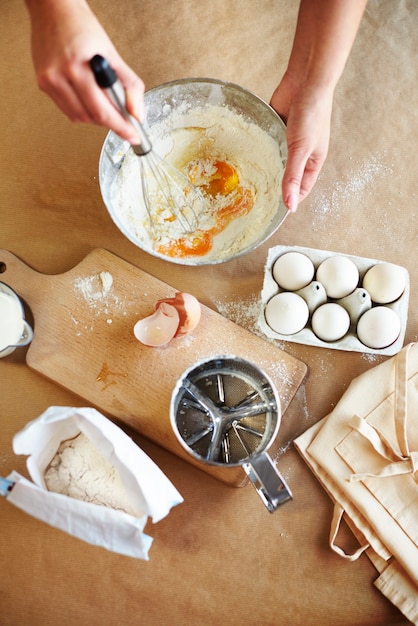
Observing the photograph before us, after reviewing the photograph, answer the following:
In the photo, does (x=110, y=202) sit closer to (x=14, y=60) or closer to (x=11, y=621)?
(x=14, y=60)

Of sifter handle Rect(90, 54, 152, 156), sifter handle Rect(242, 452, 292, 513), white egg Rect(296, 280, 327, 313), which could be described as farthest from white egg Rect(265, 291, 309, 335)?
sifter handle Rect(90, 54, 152, 156)

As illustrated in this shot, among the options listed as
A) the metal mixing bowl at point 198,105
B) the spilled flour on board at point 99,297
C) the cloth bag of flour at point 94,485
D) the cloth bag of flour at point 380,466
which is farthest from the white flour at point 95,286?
the cloth bag of flour at point 380,466

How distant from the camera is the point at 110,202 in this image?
0.86 metres

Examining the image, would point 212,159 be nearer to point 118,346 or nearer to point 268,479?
point 118,346

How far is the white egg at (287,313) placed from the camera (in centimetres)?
85

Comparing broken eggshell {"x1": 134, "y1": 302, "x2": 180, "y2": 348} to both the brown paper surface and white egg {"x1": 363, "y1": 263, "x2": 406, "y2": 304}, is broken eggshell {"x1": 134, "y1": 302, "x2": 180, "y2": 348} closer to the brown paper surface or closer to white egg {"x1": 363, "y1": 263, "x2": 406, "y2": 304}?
the brown paper surface

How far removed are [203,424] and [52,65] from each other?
0.57 meters

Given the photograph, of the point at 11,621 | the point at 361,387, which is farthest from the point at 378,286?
the point at 11,621

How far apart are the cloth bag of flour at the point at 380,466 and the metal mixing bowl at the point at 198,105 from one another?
0.32 m

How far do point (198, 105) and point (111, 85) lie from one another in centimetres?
39

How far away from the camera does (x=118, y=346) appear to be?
884 millimetres

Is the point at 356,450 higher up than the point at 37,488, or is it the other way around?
the point at 37,488

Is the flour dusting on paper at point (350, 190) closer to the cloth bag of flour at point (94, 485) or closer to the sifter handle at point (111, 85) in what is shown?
the sifter handle at point (111, 85)

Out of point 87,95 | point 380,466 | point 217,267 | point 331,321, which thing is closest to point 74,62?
point 87,95
